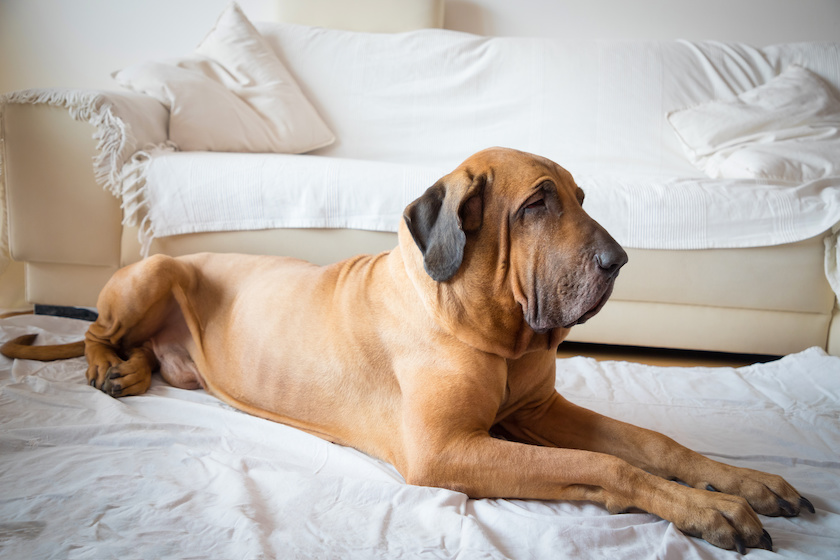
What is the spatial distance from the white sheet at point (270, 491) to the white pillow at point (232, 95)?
159cm

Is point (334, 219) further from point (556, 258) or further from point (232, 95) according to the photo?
point (556, 258)

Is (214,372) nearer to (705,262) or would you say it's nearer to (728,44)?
(705,262)

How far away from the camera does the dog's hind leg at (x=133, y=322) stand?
6.25ft

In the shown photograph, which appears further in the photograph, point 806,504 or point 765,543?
point 806,504

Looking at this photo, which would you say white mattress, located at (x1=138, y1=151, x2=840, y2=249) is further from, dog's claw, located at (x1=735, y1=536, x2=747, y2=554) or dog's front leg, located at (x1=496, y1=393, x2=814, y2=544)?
dog's claw, located at (x1=735, y1=536, x2=747, y2=554)

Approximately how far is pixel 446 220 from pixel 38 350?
1.65 m

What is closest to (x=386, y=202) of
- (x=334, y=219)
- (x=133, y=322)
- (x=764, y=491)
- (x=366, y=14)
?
(x=334, y=219)

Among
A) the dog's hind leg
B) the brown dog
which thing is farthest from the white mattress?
the brown dog

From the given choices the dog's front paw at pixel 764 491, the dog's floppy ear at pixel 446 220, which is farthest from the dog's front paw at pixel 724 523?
the dog's floppy ear at pixel 446 220

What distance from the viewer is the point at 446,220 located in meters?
1.34

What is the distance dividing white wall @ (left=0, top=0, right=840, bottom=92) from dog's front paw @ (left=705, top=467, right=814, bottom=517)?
363 centimetres

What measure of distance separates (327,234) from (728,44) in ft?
10.4

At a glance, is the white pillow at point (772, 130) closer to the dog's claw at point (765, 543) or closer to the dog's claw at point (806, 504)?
the dog's claw at point (806, 504)

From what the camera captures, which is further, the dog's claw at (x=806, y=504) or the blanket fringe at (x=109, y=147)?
the blanket fringe at (x=109, y=147)
